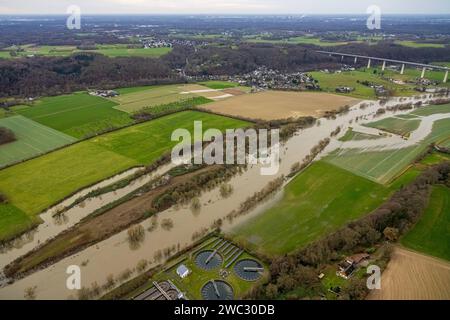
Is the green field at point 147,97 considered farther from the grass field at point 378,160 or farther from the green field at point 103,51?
the grass field at point 378,160

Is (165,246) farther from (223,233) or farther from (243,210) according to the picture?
(243,210)

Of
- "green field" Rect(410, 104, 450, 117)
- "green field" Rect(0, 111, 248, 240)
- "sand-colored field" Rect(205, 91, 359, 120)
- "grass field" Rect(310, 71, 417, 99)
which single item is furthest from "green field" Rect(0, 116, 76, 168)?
"grass field" Rect(310, 71, 417, 99)

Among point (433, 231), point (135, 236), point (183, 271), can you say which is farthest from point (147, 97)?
point (433, 231)

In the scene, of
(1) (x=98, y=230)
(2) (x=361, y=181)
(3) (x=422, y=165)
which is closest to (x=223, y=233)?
(1) (x=98, y=230)

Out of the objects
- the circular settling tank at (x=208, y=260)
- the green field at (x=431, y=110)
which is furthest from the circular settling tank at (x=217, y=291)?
the green field at (x=431, y=110)

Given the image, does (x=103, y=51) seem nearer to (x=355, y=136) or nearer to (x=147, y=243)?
(x=355, y=136)

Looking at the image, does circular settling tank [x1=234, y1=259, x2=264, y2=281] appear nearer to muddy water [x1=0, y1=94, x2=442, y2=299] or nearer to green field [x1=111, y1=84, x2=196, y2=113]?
muddy water [x1=0, y1=94, x2=442, y2=299]
